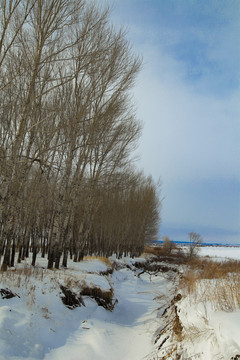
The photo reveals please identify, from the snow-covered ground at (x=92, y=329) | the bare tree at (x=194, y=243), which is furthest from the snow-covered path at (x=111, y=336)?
the bare tree at (x=194, y=243)

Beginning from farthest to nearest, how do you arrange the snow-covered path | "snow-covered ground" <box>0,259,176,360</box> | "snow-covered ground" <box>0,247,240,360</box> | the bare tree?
the bare tree
the snow-covered path
"snow-covered ground" <box>0,259,176,360</box>
"snow-covered ground" <box>0,247,240,360</box>

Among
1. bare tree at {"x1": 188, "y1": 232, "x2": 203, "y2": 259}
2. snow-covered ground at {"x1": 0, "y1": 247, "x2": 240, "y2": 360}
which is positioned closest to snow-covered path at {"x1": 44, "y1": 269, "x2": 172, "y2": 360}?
snow-covered ground at {"x1": 0, "y1": 247, "x2": 240, "y2": 360}

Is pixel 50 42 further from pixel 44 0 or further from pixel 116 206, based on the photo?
pixel 116 206

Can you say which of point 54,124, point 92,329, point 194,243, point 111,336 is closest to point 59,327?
point 92,329

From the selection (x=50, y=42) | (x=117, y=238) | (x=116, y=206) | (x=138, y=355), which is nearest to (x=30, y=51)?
(x=50, y=42)

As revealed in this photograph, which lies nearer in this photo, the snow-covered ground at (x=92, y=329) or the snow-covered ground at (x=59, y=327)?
the snow-covered ground at (x=92, y=329)

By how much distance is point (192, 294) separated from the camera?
553cm

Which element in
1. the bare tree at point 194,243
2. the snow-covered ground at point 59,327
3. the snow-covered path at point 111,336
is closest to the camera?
the snow-covered ground at point 59,327

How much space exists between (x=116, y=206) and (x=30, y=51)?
19.9m

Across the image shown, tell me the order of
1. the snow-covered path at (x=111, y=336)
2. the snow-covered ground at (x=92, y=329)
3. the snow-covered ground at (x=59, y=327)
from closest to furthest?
the snow-covered ground at (x=92, y=329)
the snow-covered ground at (x=59, y=327)
the snow-covered path at (x=111, y=336)

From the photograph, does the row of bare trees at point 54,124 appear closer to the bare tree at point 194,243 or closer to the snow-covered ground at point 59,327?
the snow-covered ground at point 59,327

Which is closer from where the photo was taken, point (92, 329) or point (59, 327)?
point (59, 327)

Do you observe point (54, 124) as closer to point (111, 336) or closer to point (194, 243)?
point (111, 336)

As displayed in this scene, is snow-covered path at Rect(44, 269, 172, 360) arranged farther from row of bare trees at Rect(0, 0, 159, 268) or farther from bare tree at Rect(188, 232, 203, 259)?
bare tree at Rect(188, 232, 203, 259)
